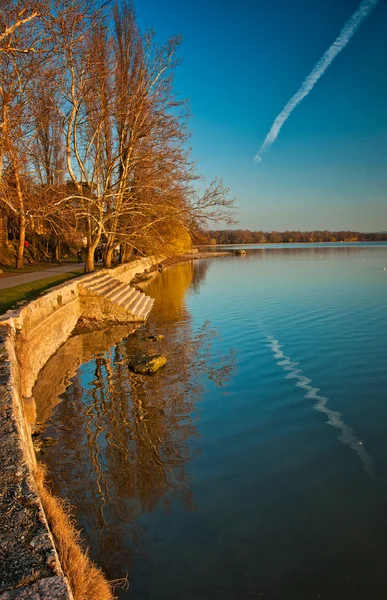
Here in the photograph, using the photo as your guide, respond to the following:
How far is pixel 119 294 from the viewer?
16297 millimetres

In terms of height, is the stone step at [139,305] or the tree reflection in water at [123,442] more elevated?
the stone step at [139,305]

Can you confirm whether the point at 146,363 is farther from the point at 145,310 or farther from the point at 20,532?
the point at 145,310

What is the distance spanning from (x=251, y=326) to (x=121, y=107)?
13515 mm

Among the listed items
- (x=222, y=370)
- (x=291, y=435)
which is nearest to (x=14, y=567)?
(x=291, y=435)

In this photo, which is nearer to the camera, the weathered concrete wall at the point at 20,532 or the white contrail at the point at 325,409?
the weathered concrete wall at the point at 20,532

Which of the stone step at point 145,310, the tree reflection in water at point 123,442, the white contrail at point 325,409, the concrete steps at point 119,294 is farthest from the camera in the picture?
the stone step at point 145,310

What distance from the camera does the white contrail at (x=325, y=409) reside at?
216 inches

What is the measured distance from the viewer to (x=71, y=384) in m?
8.69

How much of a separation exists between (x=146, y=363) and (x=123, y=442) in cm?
350

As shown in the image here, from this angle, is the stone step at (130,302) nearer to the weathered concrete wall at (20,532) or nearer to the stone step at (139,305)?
the stone step at (139,305)

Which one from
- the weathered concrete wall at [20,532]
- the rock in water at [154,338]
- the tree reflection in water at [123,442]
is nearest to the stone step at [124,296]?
the rock in water at [154,338]

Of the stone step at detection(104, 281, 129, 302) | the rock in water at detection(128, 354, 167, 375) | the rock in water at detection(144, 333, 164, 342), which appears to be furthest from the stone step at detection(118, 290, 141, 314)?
the rock in water at detection(128, 354, 167, 375)

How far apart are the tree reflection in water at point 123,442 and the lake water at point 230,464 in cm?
2

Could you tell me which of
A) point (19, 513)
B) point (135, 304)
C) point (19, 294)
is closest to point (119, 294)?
point (135, 304)
